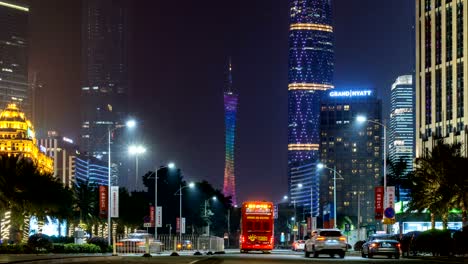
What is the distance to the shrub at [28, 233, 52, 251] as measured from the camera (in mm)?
52828

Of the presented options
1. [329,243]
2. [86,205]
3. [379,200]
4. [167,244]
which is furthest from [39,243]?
[86,205]

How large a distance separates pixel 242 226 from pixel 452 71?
301ft

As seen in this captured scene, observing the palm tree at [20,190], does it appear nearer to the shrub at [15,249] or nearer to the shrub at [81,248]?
the shrub at [81,248]

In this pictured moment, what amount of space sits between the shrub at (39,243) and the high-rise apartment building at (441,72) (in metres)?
99.0

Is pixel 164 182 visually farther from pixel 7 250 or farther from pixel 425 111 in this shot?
pixel 7 250

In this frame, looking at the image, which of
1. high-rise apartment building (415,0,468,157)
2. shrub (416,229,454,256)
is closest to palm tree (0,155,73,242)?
shrub (416,229,454,256)

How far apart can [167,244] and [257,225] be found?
A: 20445 mm

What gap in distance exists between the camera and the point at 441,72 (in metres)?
156

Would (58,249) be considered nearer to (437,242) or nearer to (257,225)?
(257,225)

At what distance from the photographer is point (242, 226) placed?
227 feet

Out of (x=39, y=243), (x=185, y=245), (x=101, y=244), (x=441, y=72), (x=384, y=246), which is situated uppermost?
(x=441, y=72)

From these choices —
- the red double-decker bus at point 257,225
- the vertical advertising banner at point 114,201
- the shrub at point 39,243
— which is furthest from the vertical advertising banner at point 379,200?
the shrub at point 39,243

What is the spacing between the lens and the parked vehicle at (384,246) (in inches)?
2084

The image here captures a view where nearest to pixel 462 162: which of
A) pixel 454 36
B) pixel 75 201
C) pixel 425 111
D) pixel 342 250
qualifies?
pixel 342 250
